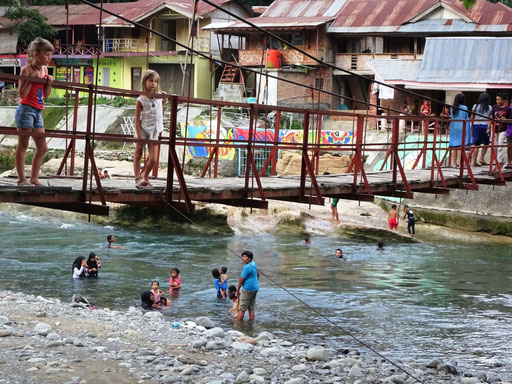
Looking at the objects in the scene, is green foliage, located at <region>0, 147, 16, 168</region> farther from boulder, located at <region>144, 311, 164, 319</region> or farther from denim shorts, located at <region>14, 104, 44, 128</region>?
denim shorts, located at <region>14, 104, 44, 128</region>

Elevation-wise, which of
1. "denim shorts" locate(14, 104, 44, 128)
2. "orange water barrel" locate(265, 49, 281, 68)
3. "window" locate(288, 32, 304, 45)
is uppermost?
"window" locate(288, 32, 304, 45)

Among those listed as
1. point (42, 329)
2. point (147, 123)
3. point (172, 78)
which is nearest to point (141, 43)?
point (172, 78)

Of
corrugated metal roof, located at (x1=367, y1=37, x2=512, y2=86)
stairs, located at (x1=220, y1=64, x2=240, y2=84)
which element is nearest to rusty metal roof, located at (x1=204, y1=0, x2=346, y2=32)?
stairs, located at (x1=220, y1=64, x2=240, y2=84)

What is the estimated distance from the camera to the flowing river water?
49.9 ft

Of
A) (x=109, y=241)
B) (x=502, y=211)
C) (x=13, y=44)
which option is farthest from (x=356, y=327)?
(x=13, y=44)

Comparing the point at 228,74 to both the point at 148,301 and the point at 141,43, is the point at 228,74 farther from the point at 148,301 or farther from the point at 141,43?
the point at 148,301

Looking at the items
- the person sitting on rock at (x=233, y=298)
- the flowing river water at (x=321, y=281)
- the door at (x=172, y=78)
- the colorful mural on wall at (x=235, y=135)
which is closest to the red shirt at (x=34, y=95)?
the flowing river water at (x=321, y=281)

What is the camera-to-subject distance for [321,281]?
815 inches

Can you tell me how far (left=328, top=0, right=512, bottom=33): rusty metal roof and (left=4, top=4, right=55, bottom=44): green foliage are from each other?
635 inches

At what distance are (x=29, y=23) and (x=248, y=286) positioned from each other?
37220 millimetres

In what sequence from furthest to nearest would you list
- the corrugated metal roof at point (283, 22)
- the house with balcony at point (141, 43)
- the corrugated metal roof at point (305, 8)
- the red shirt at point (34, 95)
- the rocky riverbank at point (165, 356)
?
the house with balcony at point (141, 43)
the corrugated metal roof at point (305, 8)
the corrugated metal roof at point (283, 22)
the rocky riverbank at point (165, 356)
the red shirt at point (34, 95)

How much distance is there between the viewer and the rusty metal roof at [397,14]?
41.0 metres

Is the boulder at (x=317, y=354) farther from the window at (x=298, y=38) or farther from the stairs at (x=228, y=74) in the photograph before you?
the window at (x=298, y=38)

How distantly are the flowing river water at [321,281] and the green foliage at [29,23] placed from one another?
21390mm
